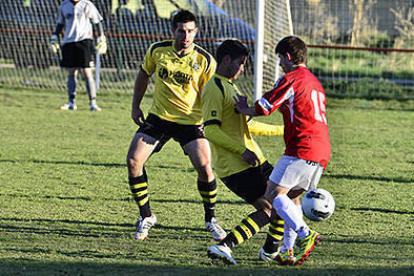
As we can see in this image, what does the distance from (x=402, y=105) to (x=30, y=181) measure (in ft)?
30.4

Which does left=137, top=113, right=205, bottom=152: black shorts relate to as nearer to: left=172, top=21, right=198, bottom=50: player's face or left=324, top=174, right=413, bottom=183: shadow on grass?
left=172, top=21, right=198, bottom=50: player's face

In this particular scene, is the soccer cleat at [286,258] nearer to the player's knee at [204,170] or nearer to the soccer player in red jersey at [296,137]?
the soccer player in red jersey at [296,137]

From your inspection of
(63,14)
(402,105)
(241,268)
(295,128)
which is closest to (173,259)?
(241,268)

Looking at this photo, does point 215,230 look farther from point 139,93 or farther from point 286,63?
point 286,63

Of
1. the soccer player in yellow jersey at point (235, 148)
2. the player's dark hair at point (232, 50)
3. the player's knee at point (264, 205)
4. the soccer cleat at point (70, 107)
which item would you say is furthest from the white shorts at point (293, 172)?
the soccer cleat at point (70, 107)

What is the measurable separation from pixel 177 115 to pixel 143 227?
905 mm

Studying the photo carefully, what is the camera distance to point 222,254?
4.32 meters

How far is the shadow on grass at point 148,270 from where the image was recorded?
418 cm

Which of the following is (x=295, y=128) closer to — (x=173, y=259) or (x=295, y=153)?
(x=295, y=153)

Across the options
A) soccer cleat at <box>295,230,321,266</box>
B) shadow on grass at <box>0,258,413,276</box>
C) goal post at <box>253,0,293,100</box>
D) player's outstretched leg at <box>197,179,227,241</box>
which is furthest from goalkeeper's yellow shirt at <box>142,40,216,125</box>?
goal post at <box>253,0,293,100</box>

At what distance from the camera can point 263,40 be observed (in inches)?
508

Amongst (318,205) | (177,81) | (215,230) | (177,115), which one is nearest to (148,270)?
(215,230)

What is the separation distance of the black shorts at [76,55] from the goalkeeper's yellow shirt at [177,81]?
664 centimetres

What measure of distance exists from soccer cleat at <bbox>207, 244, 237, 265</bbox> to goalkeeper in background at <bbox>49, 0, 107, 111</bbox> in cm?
792
